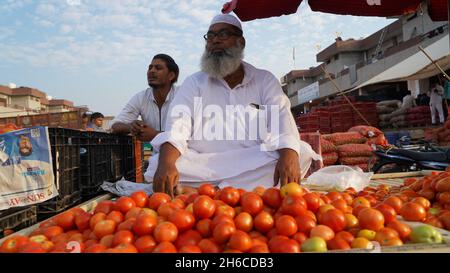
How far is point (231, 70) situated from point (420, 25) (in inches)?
709

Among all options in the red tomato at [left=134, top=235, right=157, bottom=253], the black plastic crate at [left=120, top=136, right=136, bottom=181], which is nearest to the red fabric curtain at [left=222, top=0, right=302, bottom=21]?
the black plastic crate at [left=120, top=136, right=136, bottom=181]

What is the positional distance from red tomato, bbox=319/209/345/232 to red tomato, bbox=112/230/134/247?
2.95 feet

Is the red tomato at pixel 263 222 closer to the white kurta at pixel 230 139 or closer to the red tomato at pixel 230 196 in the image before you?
the red tomato at pixel 230 196

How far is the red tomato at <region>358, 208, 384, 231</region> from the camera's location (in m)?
1.72

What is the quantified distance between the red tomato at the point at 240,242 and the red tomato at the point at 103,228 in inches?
23.8

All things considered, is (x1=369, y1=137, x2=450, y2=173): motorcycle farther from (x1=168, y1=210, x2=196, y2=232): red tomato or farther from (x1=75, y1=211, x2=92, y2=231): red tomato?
(x1=75, y1=211, x2=92, y2=231): red tomato

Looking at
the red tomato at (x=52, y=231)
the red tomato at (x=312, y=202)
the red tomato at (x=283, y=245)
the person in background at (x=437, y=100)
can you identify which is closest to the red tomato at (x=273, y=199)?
the red tomato at (x=312, y=202)

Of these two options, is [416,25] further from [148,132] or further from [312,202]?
[312,202]

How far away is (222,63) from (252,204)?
70.6 inches

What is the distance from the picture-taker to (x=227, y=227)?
158 centimetres

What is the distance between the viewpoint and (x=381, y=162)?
5758 mm

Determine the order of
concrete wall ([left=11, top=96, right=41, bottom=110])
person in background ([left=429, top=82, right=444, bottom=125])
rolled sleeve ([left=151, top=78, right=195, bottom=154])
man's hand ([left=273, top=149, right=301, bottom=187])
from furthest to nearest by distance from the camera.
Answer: concrete wall ([left=11, top=96, right=41, bottom=110])
person in background ([left=429, top=82, right=444, bottom=125])
rolled sleeve ([left=151, top=78, right=195, bottom=154])
man's hand ([left=273, top=149, right=301, bottom=187])
